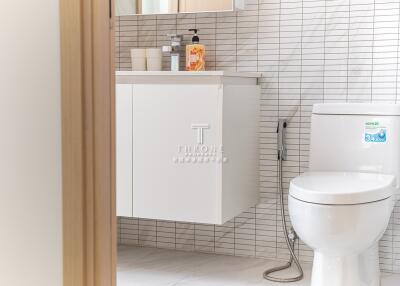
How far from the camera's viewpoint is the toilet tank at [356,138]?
2.44 metres

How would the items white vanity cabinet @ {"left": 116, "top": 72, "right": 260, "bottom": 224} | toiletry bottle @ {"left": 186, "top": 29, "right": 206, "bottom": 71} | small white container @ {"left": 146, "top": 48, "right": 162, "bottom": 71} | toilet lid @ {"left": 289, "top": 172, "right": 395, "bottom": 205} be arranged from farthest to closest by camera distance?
1. small white container @ {"left": 146, "top": 48, "right": 162, "bottom": 71}
2. toiletry bottle @ {"left": 186, "top": 29, "right": 206, "bottom": 71}
3. white vanity cabinet @ {"left": 116, "top": 72, "right": 260, "bottom": 224}
4. toilet lid @ {"left": 289, "top": 172, "right": 395, "bottom": 205}

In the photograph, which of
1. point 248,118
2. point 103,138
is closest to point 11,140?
point 103,138

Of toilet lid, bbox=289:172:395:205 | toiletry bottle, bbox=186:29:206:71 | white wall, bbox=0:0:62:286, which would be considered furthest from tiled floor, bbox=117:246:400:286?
white wall, bbox=0:0:62:286

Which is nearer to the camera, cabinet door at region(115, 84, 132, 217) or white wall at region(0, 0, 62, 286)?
white wall at region(0, 0, 62, 286)

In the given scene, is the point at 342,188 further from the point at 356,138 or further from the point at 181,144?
the point at 181,144

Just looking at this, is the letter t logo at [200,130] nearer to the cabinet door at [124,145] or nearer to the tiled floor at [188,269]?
the cabinet door at [124,145]

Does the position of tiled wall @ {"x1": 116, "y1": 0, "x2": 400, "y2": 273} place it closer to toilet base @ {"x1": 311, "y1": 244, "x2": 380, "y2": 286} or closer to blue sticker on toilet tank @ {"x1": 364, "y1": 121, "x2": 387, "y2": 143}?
blue sticker on toilet tank @ {"x1": 364, "y1": 121, "x2": 387, "y2": 143}

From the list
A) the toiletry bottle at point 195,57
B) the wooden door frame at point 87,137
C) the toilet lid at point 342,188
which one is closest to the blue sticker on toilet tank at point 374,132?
the toilet lid at point 342,188

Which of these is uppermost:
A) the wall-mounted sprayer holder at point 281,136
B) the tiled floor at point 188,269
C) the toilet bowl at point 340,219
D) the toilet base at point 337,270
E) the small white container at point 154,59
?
the small white container at point 154,59

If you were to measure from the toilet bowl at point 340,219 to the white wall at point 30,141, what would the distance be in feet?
3.76

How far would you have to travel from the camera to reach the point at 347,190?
6.65 ft

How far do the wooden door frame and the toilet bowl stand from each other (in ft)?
3.62

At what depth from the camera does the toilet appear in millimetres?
2008

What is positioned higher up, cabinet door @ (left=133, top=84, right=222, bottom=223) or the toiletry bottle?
the toiletry bottle
